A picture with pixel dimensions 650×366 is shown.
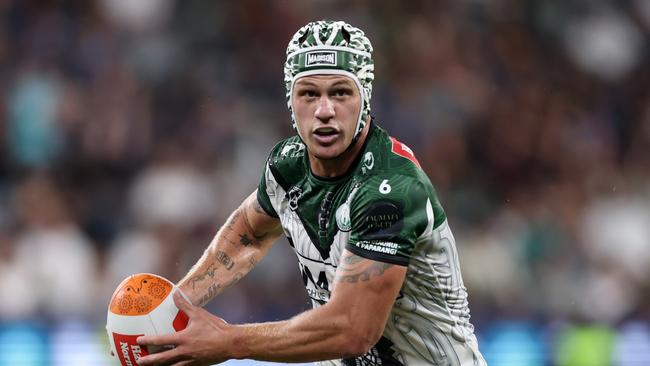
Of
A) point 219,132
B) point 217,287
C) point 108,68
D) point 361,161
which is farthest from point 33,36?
point 361,161

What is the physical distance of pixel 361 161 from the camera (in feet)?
18.2

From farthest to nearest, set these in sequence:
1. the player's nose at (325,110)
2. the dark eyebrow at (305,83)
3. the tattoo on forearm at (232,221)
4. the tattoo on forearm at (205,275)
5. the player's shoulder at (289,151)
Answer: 1. the tattoo on forearm at (232,221)
2. the tattoo on forearm at (205,275)
3. the player's shoulder at (289,151)
4. the dark eyebrow at (305,83)
5. the player's nose at (325,110)

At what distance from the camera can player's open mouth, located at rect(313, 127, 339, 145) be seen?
17.9 feet

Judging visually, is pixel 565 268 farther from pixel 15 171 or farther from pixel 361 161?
pixel 361 161

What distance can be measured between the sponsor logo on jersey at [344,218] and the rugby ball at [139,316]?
2.69 feet

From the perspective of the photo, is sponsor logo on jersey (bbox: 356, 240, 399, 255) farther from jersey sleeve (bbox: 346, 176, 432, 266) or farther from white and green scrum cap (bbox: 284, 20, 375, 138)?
white and green scrum cap (bbox: 284, 20, 375, 138)

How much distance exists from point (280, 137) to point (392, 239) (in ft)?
23.4

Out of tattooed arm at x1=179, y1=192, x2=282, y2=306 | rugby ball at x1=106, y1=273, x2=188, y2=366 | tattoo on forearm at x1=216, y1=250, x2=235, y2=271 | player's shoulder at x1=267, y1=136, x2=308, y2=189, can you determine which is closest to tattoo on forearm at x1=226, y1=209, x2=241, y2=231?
tattooed arm at x1=179, y1=192, x2=282, y2=306

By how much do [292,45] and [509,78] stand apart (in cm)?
826

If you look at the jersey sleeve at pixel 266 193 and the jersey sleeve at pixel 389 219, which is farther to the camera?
the jersey sleeve at pixel 266 193

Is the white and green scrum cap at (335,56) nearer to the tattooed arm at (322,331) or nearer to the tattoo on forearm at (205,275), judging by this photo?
the tattooed arm at (322,331)

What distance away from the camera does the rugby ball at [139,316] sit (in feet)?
18.0

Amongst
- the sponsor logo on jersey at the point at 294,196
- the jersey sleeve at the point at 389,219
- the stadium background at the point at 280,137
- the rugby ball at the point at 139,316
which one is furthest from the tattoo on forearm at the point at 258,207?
the stadium background at the point at 280,137

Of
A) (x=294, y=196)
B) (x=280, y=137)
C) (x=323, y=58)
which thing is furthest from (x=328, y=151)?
(x=280, y=137)
